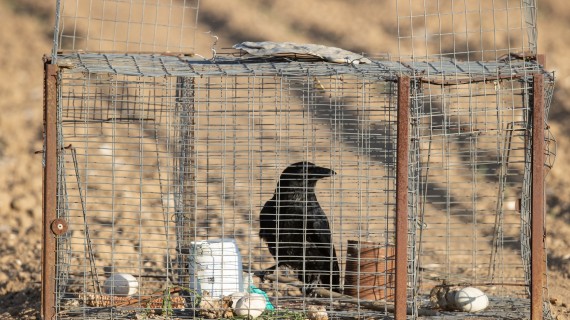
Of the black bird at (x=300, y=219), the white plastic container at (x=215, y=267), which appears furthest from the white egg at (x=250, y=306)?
the black bird at (x=300, y=219)

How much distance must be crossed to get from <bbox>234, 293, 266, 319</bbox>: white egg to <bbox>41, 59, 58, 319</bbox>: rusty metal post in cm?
113

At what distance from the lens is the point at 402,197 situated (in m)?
5.50

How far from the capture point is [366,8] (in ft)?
58.0

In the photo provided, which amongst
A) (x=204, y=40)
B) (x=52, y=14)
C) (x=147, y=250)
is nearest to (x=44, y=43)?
(x=52, y=14)

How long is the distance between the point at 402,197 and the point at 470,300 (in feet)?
Answer: 3.30

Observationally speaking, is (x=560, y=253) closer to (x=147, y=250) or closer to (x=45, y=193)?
(x=147, y=250)

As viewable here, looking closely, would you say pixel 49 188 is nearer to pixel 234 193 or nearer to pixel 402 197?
pixel 234 193

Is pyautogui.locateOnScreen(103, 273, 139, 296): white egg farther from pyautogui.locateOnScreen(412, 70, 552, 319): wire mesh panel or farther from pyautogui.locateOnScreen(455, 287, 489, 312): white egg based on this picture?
pyautogui.locateOnScreen(455, 287, 489, 312): white egg

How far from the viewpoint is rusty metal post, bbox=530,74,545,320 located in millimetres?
5570

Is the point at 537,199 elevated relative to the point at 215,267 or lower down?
elevated

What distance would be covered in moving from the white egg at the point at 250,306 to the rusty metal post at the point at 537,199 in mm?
1639

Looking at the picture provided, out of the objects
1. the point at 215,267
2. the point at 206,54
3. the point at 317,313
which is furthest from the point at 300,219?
the point at 206,54

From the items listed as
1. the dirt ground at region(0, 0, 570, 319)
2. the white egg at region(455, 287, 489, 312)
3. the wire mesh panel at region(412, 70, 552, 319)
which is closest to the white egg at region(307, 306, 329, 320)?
the wire mesh panel at region(412, 70, 552, 319)

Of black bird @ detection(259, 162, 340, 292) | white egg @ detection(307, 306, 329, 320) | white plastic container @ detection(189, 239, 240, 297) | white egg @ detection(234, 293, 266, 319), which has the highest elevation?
black bird @ detection(259, 162, 340, 292)
